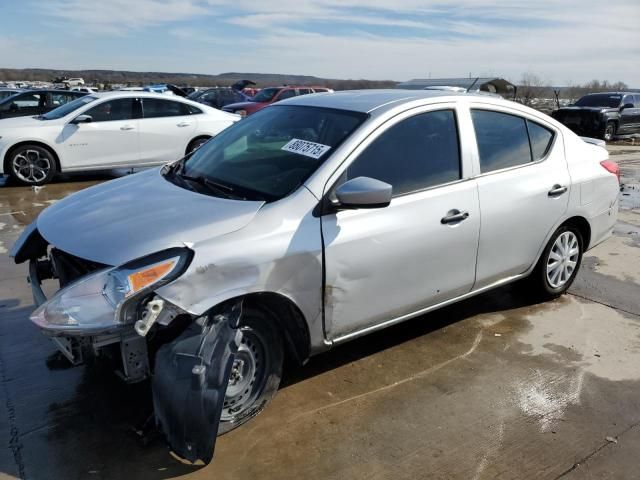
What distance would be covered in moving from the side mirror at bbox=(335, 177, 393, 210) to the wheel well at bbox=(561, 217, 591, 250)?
219cm

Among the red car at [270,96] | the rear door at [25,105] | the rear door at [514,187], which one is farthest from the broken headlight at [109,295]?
the red car at [270,96]

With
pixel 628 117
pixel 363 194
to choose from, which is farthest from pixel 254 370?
pixel 628 117

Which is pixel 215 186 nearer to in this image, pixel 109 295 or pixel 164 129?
pixel 109 295

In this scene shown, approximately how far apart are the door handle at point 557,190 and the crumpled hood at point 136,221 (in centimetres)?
236

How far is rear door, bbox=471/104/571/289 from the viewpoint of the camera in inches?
153

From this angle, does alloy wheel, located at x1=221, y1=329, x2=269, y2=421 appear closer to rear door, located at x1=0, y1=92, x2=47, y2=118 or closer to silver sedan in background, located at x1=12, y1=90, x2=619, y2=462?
silver sedan in background, located at x1=12, y1=90, x2=619, y2=462

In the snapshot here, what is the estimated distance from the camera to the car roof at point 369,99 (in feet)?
11.9

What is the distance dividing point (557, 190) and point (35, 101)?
1263 centimetres

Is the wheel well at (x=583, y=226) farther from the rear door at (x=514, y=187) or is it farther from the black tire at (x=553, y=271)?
the rear door at (x=514, y=187)

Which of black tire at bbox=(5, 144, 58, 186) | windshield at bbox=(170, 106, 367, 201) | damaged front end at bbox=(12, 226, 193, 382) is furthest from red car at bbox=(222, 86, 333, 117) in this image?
damaged front end at bbox=(12, 226, 193, 382)

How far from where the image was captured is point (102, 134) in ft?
32.2

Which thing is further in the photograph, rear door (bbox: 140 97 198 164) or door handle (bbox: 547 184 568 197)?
rear door (bbox: 140 97 198 164)

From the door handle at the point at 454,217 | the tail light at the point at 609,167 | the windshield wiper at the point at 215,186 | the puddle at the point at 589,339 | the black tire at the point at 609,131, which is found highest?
the windshield wiper at the point at 215,186

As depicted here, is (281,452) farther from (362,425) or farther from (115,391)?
(115,391)
